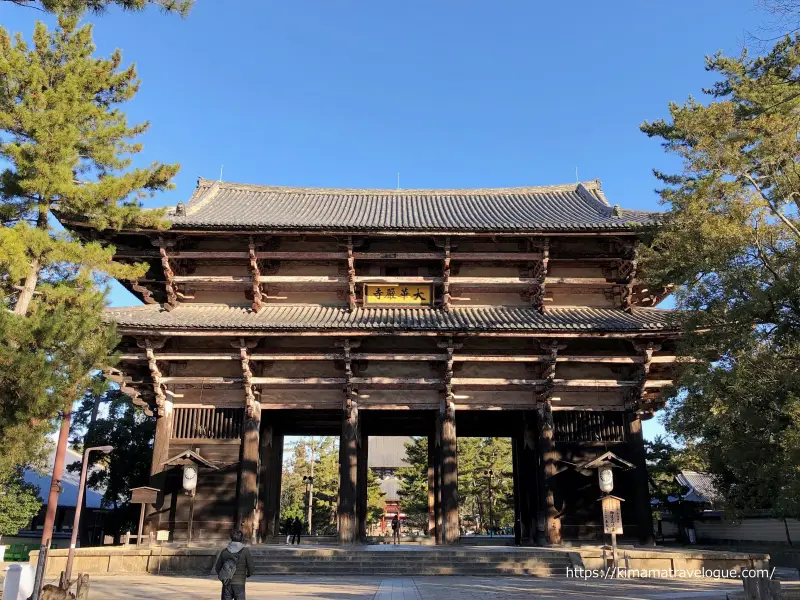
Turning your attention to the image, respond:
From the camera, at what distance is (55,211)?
476 inches

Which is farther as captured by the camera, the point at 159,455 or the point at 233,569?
the point at 159,455

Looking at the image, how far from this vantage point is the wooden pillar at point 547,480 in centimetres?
1650

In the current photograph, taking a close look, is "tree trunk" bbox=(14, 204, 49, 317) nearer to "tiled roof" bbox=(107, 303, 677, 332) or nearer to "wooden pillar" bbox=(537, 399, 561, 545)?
"tiled roof" bbox=(107, 303, 677, 332)

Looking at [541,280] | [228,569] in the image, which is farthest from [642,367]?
[228,569]

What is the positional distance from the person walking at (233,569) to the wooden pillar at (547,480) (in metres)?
11.3

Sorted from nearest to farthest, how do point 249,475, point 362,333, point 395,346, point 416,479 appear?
point 362,333, point 249,475, point 395,346, point 416,479

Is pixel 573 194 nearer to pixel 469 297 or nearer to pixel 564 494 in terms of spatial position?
pixel 469 297

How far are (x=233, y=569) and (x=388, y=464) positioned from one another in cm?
4339

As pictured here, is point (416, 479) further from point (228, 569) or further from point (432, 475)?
point (228, 569)

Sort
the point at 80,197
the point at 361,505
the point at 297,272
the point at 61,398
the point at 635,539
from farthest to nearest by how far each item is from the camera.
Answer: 1. the point at 361,505
2. the point at 297,272
3. the point at 635,539
4. the point at 80,197
5. the point at 61,398

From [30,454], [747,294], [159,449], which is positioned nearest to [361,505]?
[159,449]

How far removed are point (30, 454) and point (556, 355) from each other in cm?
1333

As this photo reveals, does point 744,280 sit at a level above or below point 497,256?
below

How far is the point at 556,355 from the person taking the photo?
16.9m
